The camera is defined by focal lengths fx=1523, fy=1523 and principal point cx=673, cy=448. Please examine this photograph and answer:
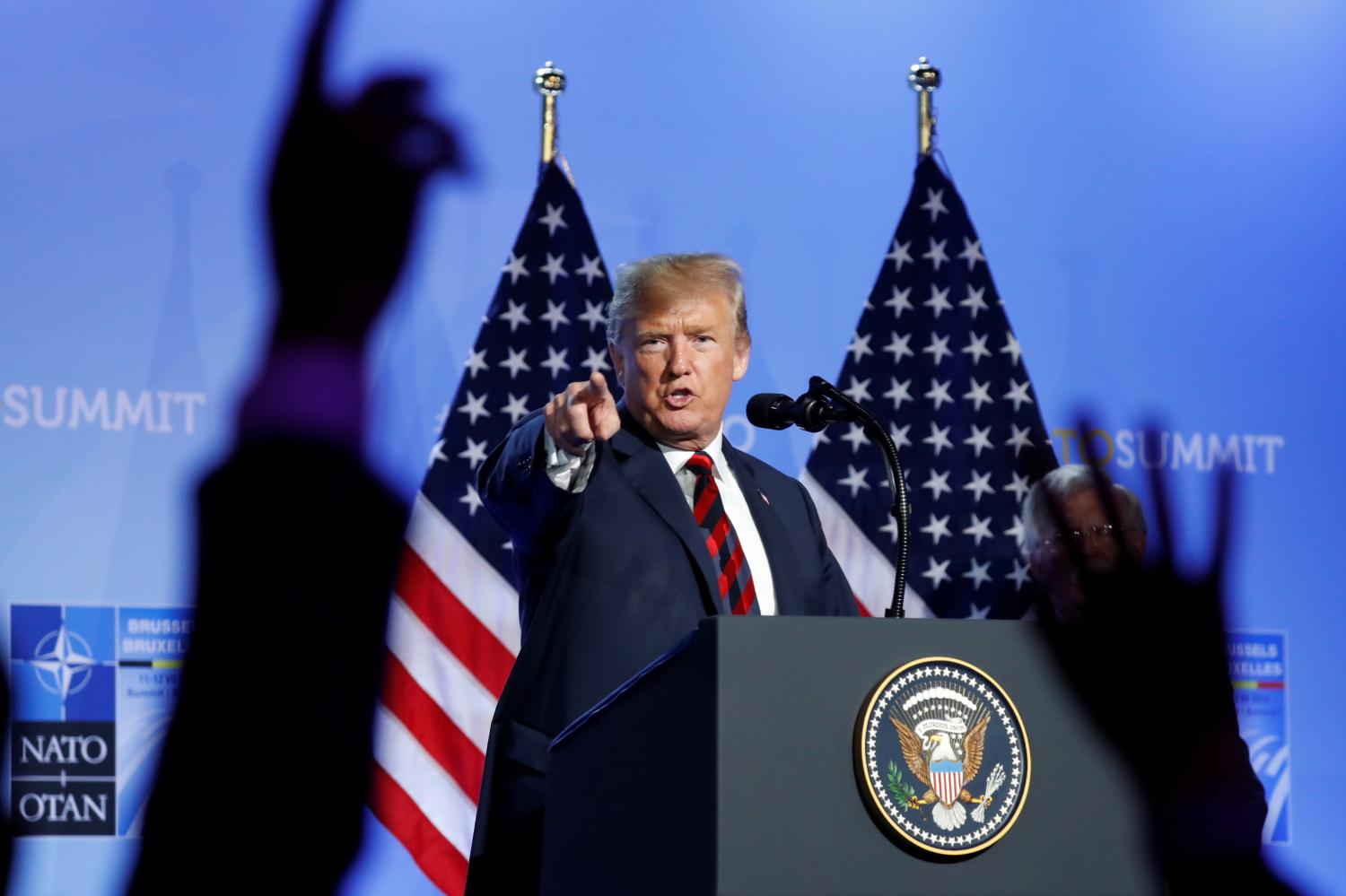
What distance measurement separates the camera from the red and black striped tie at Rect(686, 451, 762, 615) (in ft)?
8.25

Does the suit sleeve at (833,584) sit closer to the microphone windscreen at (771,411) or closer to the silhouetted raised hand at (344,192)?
the microphone windscreen at (771,411)

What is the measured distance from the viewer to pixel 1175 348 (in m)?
4.36

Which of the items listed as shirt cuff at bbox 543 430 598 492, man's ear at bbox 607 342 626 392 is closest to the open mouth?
man's ear at bbox 607 342 626 392

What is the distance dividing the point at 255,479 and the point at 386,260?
64 cm

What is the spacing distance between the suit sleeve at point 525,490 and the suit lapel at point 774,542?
0.41 meters

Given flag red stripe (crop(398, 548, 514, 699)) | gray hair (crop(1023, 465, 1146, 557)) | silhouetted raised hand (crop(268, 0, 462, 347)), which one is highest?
silhouetted raised hand (crop(268, 0, 462, 347))

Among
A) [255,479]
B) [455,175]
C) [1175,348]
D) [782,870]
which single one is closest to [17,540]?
[255,479]

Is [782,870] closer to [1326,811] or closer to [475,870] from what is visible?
[475,870]

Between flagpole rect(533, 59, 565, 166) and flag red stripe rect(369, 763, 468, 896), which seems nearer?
flag red stripe rect(369, 763, 468, 896)

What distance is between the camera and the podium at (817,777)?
1.36 m

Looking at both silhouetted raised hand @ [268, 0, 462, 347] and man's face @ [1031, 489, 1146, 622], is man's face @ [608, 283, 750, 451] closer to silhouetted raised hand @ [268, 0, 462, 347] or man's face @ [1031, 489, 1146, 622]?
man's face @ [1031, 489, 1146, 622]

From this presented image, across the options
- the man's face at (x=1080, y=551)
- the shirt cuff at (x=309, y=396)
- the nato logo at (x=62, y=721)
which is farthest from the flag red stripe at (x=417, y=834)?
the man's face at (x=1080, y=551)

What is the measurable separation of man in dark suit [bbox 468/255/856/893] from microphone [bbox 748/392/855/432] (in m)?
0.26

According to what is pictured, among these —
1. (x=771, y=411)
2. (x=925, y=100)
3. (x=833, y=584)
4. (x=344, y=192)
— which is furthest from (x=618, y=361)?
(x=925, y=100)
